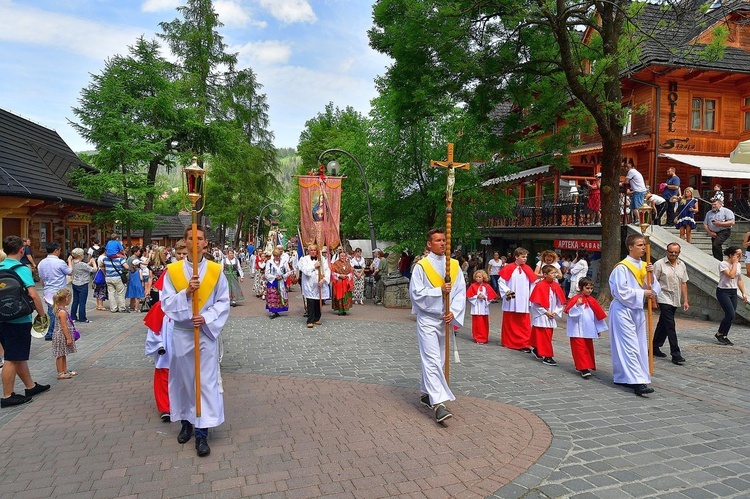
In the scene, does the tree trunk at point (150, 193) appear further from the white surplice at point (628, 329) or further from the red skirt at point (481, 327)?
the white surplice at point (628, 329)

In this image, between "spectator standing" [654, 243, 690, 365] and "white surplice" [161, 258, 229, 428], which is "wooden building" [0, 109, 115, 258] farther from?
"spectator standing" [654, 243, 690, 365]

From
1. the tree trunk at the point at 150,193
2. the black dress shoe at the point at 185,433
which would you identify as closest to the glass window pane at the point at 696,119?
the tree trunk at the point at 150,193

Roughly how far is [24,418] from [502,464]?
5.06 metres

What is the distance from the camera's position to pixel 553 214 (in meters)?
20.1

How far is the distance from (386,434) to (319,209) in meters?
9.23

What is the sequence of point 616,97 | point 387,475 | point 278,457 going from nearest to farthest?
point 387,475
point 278,457
point 616,97

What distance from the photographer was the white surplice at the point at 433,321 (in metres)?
5.35

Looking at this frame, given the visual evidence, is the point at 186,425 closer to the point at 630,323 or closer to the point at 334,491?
the point at 334,491

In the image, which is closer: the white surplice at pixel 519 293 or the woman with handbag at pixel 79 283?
the white surplice at pixel 519 293

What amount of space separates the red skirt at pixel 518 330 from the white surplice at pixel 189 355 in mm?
6242

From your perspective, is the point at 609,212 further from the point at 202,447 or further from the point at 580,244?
the point at 202,447

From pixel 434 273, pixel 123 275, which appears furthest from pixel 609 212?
pixel 123 275

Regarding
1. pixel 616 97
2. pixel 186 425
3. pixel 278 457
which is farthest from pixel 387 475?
pixel 616 97

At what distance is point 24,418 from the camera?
547 cm
